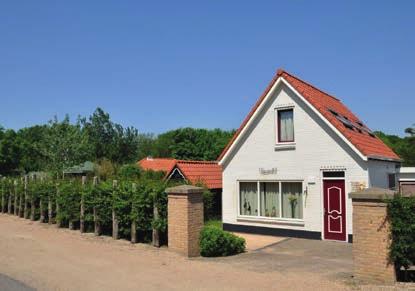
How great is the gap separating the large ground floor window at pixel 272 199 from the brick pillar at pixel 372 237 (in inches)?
346

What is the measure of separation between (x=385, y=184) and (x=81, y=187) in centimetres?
1279

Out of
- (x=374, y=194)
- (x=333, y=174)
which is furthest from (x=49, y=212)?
(x=374, y=194)

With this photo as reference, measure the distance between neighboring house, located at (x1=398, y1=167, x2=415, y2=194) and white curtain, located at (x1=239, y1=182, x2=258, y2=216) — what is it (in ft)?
26.2

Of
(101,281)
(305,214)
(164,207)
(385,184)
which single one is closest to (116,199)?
(164,207)

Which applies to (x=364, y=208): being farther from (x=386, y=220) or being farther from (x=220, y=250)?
(x=220, y=250)

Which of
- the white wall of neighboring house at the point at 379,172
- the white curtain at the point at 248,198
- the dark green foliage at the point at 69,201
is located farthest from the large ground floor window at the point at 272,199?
the dark green foliage at the point at 69,201

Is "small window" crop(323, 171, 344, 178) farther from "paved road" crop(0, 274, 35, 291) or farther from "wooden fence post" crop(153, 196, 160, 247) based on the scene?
"paved road" crop(0, 274, 35, 291)

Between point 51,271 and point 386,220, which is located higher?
point 386,220

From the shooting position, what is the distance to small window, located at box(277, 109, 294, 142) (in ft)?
61.5

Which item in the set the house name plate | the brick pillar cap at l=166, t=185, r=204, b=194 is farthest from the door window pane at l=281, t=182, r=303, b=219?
the brick pillar cap at l=166, t=185, r=204, b=194

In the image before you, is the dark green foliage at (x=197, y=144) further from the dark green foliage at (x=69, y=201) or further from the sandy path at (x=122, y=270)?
the sandy path at (x=122, y=270)

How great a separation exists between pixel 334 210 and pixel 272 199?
295 centimetres

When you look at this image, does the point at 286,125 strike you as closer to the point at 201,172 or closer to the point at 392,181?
the point at 392,181

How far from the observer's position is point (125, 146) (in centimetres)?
7319
